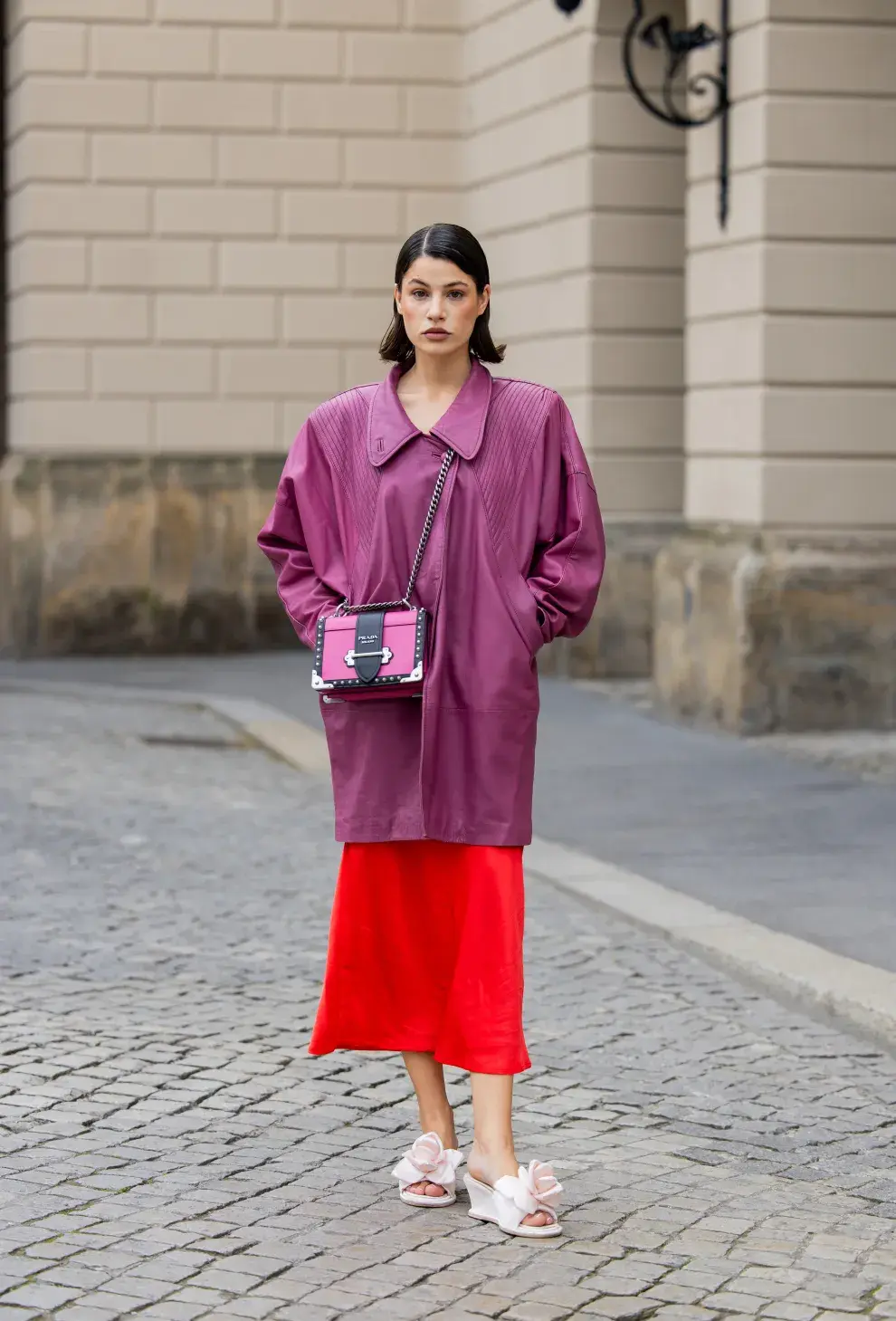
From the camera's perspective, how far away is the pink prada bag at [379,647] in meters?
4.19

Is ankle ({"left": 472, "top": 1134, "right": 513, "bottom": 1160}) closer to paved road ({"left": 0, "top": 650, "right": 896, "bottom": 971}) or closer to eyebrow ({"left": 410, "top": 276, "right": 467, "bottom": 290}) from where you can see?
eyebrow ({"left": 410, "top": 276, "right": 467, "bottom": 290})

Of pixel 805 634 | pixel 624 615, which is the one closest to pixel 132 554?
pixel 624 615

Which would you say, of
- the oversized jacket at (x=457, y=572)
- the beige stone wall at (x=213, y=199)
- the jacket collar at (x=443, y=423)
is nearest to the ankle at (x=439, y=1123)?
the oversized jacket at (x=457, y=572)

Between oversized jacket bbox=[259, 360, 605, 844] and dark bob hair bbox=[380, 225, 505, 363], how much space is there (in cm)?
9

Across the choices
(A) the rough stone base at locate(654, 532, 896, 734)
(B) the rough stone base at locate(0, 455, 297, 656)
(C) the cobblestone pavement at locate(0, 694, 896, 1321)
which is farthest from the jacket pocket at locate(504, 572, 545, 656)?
(B) the rough stone base at locate(0, 455, 297, 656)

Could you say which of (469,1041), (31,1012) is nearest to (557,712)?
(31,1012)

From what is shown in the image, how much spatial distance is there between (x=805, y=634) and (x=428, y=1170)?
714cm

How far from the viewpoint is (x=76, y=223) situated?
52.2 ft

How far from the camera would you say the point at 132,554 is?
16.2 meters

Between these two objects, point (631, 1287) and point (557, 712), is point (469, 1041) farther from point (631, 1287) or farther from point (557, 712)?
point (557, 712)

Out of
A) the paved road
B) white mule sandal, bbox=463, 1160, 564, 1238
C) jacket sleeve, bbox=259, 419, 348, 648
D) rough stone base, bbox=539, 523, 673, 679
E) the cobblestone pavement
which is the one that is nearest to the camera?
the cobblestone pavement

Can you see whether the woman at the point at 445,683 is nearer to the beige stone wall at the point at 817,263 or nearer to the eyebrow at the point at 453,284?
the eyebrow at the point at 453,284

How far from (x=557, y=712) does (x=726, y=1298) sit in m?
8.77

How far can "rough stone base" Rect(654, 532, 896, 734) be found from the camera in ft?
36.5
